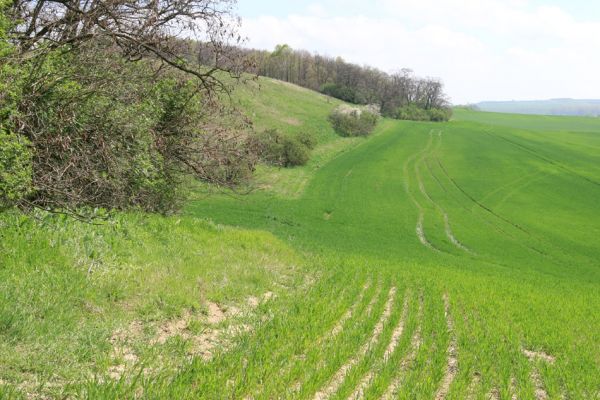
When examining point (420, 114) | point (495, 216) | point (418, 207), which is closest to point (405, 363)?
point (418, 207)

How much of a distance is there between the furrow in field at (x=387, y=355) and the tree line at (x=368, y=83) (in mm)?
95237

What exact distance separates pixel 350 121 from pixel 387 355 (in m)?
65.9

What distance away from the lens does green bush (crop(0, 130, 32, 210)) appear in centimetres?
668

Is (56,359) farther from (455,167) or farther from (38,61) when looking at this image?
(455,167)

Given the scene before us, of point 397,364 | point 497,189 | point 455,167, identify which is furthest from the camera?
point 455,167

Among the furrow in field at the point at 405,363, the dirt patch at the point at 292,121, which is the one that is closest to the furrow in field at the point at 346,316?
the furrow in field at the point at 405,363

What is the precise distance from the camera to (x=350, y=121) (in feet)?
235

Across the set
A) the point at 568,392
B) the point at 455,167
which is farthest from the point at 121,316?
the point at 455,167

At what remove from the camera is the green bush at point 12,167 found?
668 centimetres

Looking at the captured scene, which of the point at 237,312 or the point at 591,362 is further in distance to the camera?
the point at 591,362

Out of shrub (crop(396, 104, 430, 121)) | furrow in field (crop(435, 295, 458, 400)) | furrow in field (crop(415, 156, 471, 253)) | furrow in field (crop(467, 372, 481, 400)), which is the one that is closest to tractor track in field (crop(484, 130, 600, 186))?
furrow in field (crop(415, 156, 471, 253))

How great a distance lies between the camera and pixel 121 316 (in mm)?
7012

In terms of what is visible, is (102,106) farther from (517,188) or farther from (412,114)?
(412,114)

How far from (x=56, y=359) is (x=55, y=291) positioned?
191 cm
